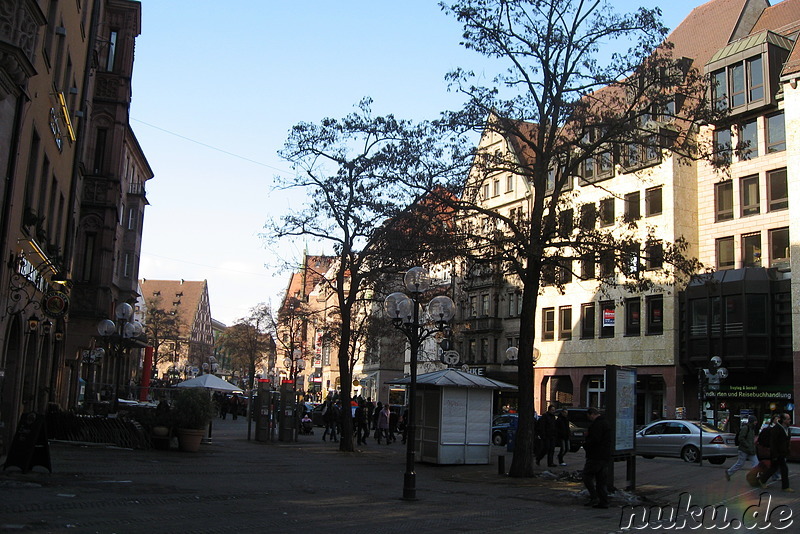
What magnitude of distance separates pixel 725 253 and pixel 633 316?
712 centimetres

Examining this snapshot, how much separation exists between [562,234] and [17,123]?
41.9ft

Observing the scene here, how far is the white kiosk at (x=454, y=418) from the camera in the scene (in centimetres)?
2439

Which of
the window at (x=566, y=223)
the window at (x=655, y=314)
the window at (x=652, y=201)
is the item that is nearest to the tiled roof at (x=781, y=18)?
the window at (x=652, y=201)

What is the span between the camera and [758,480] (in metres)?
18.7

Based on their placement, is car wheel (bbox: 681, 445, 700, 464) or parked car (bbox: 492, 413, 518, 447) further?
parked car (bbox: 492, 413, 518, 447)

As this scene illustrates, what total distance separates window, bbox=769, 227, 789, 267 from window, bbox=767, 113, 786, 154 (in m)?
4.33

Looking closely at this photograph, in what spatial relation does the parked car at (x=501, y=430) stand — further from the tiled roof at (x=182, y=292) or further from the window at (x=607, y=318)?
the tiled roof at (x=182, y=292)

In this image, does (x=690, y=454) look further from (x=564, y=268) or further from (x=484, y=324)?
(x=484, y=324)

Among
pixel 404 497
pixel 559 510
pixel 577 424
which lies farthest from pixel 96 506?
pixel 577 424

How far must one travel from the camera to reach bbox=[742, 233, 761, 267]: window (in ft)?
142

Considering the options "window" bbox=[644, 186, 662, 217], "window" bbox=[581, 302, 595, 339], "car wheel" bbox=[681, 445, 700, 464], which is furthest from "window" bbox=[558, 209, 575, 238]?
"window" bbox=[581, 302, 595, 339]

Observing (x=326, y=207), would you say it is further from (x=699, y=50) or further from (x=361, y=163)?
(x=699, y=50)

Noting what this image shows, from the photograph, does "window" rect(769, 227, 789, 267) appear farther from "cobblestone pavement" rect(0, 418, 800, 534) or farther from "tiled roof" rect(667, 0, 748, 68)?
"cobblestone pavement" rect(0, 418, 800, 534)

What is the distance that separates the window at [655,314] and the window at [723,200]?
5.93m
